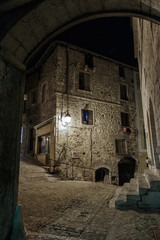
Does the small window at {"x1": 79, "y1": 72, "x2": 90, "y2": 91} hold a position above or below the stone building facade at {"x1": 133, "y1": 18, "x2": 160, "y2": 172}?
above

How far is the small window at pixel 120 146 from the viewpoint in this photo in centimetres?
1339

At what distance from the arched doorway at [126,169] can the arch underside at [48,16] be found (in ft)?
41.0

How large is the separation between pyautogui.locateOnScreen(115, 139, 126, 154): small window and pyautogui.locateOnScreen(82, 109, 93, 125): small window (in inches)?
123

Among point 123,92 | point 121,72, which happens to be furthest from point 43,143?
point 121,72

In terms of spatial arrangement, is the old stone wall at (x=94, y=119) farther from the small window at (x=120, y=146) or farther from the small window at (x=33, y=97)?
the small window at (x=33, y=97)

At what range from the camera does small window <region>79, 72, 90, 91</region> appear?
1298 cm

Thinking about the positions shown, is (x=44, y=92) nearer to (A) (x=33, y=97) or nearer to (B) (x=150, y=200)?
(A) (x=33, y=97)

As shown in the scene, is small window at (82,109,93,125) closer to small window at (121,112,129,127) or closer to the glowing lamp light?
the glowing lamp light

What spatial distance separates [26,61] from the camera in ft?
6.94

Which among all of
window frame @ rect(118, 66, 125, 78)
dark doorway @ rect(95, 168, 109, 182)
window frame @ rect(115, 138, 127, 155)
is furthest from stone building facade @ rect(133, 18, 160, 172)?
window frame @ rect(115, 138, 127, 155)

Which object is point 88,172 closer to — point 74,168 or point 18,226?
point 74,168

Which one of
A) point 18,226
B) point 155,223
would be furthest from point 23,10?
point 155,223

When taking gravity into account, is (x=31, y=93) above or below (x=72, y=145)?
above

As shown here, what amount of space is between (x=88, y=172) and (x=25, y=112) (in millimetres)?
8682
